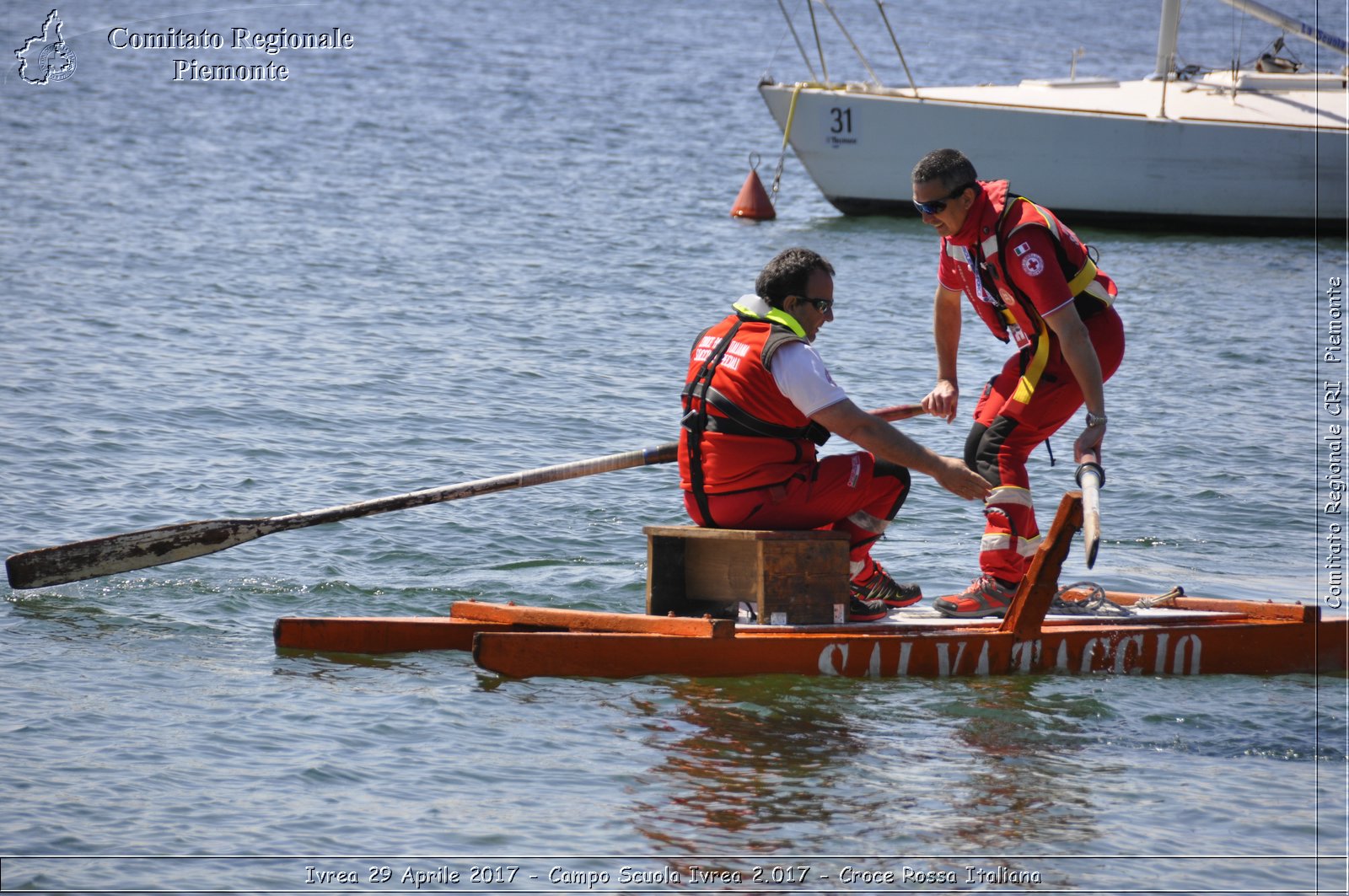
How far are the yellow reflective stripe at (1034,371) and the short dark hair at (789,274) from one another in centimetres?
104

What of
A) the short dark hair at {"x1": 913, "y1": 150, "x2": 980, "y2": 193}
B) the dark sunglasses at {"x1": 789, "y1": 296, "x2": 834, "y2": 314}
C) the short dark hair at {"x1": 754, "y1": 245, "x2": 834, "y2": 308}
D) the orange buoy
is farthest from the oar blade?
the orange buoy

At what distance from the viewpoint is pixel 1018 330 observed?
7273 millimetres

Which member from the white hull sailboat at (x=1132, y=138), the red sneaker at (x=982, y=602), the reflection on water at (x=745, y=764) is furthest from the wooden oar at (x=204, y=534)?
the white hull sailboat at (x=1132, y=138)

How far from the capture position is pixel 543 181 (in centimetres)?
2328

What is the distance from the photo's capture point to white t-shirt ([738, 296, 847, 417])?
6543mm

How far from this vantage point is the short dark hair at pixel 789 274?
6.70 meters

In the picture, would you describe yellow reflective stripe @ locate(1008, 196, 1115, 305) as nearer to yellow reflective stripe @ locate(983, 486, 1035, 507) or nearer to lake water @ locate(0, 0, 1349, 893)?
yellow reflective stripe @ locate(983, 486, 1035, 507)

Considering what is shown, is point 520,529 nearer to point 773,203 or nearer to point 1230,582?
point 1230,582

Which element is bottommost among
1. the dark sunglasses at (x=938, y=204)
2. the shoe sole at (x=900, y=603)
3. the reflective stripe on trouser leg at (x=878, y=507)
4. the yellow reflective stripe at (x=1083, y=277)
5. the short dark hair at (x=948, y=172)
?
the shoe sole at (x=900, y=603)

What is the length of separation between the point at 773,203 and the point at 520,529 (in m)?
14.0

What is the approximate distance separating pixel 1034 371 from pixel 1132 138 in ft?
46.3

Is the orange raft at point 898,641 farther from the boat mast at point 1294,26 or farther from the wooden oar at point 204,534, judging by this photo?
the boat mast at point 1294,26

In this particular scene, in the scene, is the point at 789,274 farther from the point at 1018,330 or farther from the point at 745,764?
the point at 745,764

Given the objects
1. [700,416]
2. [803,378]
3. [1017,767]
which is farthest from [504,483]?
[1017,767]
